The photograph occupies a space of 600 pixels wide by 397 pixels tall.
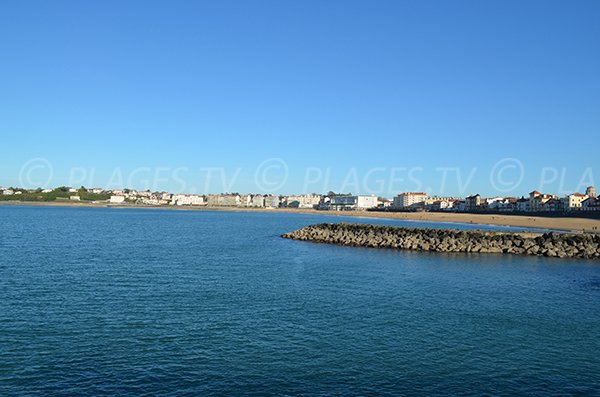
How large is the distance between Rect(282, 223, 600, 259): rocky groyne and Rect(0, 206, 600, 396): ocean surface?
12.3 metres

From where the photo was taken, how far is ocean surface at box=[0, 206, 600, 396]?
13539 millimetres

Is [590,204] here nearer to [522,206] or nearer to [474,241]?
[522,206]

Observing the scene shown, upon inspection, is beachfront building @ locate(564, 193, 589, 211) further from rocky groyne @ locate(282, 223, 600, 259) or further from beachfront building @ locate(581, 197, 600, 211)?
rocky groyne @ locate(282, 223, 600, 259)

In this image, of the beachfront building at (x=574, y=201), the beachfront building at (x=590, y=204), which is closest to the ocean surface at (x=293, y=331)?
the beachfront building at (x=590, y=204)

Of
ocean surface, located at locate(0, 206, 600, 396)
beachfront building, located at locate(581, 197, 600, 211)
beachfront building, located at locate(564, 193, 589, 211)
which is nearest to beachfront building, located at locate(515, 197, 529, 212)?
beachfront building, located at locate(564, 193, 589, 211)

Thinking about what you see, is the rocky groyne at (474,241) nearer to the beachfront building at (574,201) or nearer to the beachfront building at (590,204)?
the beachfront building at (590,204)

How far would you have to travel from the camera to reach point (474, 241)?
50.3 metres

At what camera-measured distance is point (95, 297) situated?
77.0ft

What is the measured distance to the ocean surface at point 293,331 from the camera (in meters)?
13.5

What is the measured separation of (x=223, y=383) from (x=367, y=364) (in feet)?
14.6

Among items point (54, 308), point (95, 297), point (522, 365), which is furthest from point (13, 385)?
point (522, 365)

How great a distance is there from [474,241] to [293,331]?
3672 cm

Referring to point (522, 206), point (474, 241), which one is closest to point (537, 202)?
point (522, 206)

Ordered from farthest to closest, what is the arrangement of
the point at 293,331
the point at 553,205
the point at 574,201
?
the point at 553,205 < the point at 574,201 < the point at 293,331
